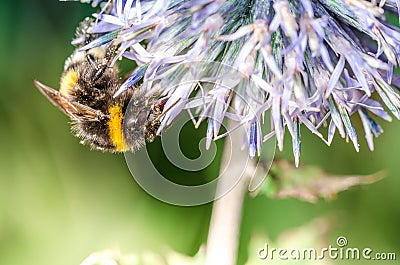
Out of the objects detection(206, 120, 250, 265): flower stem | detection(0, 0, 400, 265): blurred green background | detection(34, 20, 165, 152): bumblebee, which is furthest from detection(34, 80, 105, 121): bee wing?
detection(0, 0, 400, 265): blurred green background

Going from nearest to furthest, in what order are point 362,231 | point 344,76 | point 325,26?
1. point 325,26
2. point 344,76
3. point 362,231

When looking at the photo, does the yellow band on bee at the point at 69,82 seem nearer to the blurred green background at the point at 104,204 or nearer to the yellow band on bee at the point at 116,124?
the yellow band on bee at the point at 116,124

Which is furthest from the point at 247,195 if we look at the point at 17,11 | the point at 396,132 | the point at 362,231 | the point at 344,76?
the point at 17,11

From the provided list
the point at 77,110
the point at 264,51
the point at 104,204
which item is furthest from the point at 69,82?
the point at 104,204

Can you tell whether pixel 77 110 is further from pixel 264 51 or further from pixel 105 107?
pixel 264 51

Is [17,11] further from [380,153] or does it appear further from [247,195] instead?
[380,153]

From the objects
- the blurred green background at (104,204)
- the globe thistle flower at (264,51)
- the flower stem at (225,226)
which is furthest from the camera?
the blurred green background at (104,204)

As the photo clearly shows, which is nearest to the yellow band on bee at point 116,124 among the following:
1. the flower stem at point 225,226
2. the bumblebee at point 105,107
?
the bumblebee at point 105,107

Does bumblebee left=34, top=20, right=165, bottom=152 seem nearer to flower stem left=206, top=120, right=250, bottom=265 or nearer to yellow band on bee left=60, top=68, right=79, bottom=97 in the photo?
yellow band on bee left=60, top=68, right=79, bottom=97
